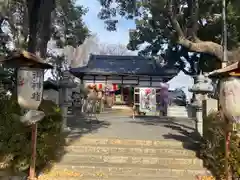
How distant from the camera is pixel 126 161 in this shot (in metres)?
7.91

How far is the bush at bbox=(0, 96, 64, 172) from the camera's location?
6672 mm

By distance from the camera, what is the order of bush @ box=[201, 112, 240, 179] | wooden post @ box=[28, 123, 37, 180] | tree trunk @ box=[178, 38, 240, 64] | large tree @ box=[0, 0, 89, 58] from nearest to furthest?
wooden post @ box=[28, 123, 37, 180], bush @ box=[201, 112, 240, 179], tree trunk @ box=[178, 38, 240, 64], large tree @ box=[0, 0, 89, 58]

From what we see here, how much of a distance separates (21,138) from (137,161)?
109 inches

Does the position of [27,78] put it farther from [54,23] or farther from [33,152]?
[54,23]

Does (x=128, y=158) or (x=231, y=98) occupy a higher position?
(x=231, y=98)

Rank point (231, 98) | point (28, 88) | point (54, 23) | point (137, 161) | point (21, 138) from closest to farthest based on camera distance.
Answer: point (231, 98) < point (28, 88) < point (21, 138) < point (137, 161) < point (54, 23)

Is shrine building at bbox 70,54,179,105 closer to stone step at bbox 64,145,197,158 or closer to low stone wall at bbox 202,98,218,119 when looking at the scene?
low stone wall at bbox 202,98,218,119

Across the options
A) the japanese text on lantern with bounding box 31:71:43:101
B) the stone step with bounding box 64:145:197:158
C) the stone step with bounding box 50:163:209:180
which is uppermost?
the japanese text on lantern with bounding box 31:71:43:101

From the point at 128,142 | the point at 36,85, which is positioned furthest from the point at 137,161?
the point at 36,85

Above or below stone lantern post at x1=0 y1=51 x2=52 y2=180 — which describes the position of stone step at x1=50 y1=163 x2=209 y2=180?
below

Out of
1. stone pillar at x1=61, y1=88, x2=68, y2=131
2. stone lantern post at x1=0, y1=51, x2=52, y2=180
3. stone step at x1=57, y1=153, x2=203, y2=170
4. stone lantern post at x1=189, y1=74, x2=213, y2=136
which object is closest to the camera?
stone lantern post at x1=0, y1=51, x2=52, y2=180

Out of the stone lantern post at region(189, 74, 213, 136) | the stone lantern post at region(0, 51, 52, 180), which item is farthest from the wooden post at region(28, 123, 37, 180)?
the stone lantern post at region(189, 74, 213, 136)

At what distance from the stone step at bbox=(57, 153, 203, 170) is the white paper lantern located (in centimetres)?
210

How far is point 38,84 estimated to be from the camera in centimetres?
634
